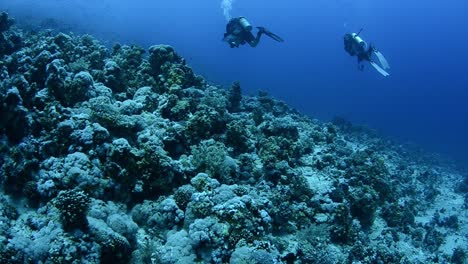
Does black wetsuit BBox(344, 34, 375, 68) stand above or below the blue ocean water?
below

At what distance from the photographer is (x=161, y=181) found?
838cm

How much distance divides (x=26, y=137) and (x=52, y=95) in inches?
61.5

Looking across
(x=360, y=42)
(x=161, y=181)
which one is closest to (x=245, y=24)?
(x=360, y=42)

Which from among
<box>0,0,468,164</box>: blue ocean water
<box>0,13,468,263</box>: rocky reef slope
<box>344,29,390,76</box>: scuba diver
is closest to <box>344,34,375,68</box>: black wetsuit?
<box>344,29,390,76</box>: scuba diver

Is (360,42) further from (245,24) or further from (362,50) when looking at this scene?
(245,24)

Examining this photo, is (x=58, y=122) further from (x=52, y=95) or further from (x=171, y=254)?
(x=171, y=254)

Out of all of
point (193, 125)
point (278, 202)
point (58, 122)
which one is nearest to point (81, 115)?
point (58, 122)

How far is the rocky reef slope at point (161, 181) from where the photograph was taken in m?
6.69

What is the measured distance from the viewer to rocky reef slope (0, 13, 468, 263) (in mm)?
6688

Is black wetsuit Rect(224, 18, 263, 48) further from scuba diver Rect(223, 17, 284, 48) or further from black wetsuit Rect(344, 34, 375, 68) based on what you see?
black wetsuit Rect(344, 34, 375, 68)

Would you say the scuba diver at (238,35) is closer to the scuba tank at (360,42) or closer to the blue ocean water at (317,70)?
the scuba tank at (360,42)

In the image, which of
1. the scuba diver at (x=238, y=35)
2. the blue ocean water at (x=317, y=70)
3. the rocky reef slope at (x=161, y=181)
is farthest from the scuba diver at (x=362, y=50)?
the blue ocean water at (x=317, y=70)

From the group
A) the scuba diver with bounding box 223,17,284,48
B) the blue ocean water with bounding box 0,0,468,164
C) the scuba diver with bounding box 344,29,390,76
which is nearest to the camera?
the scuba diver with bounding box 344,29,390,76

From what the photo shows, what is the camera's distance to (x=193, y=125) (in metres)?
10.8
